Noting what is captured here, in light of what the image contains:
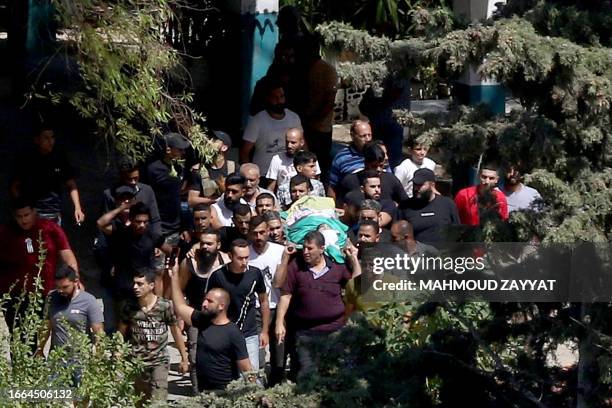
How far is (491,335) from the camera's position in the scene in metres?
7.30

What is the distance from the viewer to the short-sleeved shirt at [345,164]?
1127cm

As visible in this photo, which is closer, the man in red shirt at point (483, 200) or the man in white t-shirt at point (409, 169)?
the man in red shirt at point (483, 200)

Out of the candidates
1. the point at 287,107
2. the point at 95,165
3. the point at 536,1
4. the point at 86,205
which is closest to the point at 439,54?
the point at 536,1

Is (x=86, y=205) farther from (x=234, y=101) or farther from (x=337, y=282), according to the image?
(x=337, y=282)

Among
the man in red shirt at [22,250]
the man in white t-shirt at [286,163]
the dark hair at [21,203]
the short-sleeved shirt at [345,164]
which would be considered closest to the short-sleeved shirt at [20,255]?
the man in red shirt at [22,250]

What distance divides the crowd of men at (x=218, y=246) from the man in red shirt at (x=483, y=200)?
28mm

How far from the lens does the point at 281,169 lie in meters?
11.3

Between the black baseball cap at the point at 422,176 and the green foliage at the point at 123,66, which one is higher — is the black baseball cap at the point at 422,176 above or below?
below

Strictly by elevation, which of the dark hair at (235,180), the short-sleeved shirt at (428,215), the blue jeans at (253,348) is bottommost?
the blue jeans at (253,348)

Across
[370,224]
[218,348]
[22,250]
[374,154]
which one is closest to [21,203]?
[22,250]

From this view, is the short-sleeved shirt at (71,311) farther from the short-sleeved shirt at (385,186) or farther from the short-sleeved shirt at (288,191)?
the short-sleeved shirt at (385,186)

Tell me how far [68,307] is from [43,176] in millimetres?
2116

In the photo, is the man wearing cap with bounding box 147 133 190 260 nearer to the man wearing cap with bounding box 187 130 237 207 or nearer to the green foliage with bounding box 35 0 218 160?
the man wearing cap with bounding box 187 130 237 207

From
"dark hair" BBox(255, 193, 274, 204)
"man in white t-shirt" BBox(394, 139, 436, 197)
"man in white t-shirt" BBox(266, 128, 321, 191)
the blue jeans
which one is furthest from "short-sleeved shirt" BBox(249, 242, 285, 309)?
"man in white t-shirt" BBox(394, 139, 436, 197)
